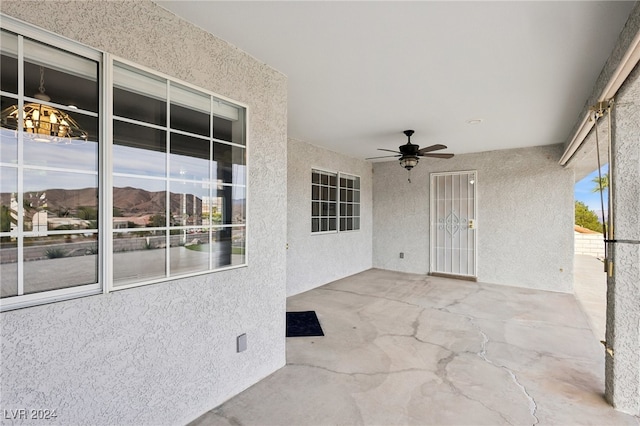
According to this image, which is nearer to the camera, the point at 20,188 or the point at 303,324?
the point at 20,188

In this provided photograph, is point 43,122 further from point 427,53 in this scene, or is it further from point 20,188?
point 427,53

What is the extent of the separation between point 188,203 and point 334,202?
4.49 metres

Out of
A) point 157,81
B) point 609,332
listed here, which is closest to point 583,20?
point 609,332

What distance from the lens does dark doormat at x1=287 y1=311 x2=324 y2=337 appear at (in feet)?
11.9

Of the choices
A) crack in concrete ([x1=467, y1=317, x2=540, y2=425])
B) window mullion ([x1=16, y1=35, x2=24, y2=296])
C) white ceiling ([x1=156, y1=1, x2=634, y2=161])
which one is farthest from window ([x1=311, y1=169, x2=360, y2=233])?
window mullion ([x1=16, y1=35, x2=24, y2=296])

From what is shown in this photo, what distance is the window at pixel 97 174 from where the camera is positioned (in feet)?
4.63

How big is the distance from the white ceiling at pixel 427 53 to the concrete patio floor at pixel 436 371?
270 centimetres

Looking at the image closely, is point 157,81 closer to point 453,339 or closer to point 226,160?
point 226,160

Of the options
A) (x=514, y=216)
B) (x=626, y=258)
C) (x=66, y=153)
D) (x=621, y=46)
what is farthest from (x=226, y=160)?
(x=514, y=216)

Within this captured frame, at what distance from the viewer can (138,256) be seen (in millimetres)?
1861

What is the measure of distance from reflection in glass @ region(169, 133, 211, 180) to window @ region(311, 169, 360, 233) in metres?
3.67

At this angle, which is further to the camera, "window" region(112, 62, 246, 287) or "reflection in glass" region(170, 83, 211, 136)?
"reflection in glass" region(170, 83, 211, 136)

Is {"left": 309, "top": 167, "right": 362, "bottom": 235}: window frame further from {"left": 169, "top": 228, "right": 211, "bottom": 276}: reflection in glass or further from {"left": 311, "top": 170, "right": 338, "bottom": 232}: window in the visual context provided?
{"left": 169, "top": 228, "right": 211, "bottom": 276}: reflection in glass

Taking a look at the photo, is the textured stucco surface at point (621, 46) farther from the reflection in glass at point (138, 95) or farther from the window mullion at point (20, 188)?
the window mullion at point (20, 188)
